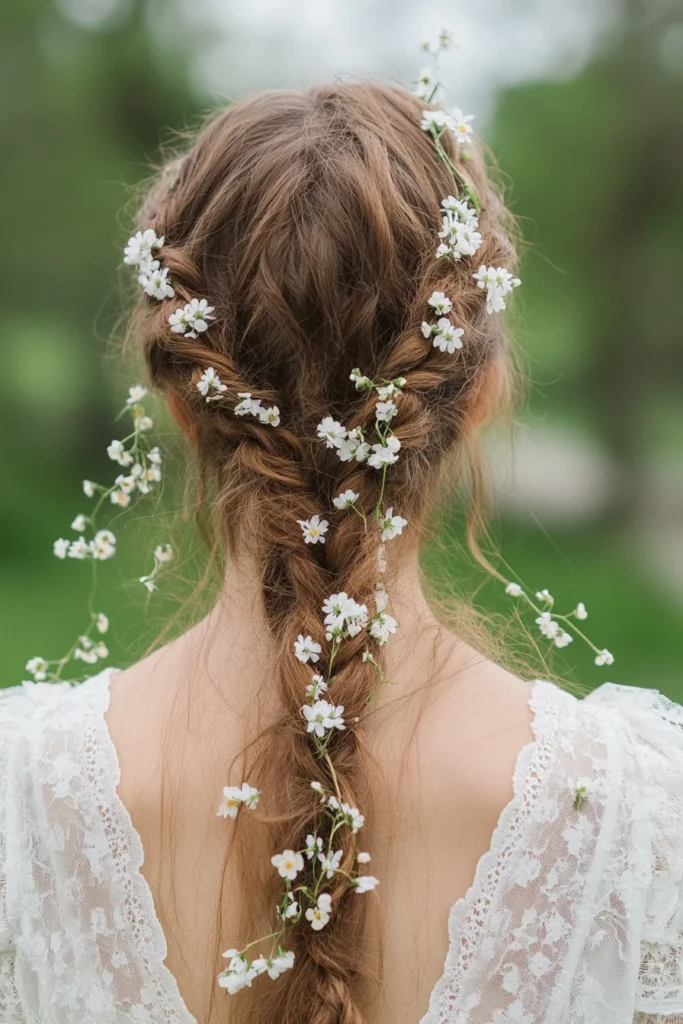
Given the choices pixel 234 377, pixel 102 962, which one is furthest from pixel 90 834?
pixel 234 377

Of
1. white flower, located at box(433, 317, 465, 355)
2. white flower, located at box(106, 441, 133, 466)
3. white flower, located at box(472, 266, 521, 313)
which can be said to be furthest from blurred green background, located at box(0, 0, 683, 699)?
white flower, located at box(433, 317, 465, 355)

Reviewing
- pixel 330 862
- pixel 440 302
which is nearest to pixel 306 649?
pixel 330 862

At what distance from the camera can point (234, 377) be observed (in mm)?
1195

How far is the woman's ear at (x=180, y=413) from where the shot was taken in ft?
4.27

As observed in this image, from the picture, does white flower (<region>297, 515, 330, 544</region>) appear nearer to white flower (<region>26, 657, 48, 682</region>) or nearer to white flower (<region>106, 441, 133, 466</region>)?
white flower (<region>106, 441, 133, 466</region>)

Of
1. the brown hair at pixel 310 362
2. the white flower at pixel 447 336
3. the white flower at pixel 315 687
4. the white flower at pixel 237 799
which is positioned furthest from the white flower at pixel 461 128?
the white flower at pixel 237 799

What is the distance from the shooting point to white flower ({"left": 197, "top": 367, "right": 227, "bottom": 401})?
1187 mm

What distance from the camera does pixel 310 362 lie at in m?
1.18

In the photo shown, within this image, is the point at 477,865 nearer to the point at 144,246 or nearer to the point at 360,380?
the point at 360,380

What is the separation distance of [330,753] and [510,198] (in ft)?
24.5

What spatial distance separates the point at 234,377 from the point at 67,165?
27.1 ft

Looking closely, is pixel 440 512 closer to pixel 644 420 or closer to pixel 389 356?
pixel 389 356

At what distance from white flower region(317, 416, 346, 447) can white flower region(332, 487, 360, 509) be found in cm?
6

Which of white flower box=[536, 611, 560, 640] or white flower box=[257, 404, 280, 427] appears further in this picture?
white flower box=[536, 611, 560, 640]
